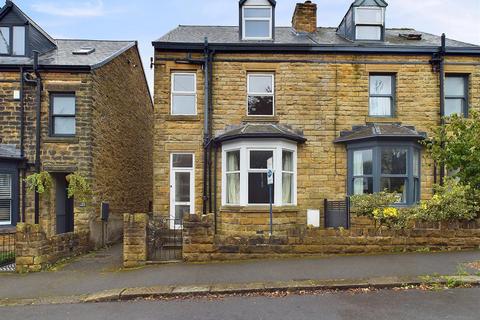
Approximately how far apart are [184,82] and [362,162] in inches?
263

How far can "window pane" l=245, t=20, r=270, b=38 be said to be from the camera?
49.4 ft

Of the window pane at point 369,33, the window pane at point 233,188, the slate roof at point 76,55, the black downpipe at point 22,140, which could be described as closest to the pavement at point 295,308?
the window pane at point 233,188

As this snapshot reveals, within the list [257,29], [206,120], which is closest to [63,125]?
[206,120]

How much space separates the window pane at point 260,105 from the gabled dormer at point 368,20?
4069mm

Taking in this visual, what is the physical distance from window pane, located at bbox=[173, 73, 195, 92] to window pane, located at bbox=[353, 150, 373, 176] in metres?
6.07

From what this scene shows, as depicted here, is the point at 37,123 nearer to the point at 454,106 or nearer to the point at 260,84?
the point at 260,84

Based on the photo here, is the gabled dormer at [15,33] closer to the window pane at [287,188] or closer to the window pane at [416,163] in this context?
the window pane at [287,188]

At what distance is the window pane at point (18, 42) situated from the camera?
14.7m

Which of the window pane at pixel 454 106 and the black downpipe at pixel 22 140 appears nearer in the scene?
the black downpipe at pixel 22 140

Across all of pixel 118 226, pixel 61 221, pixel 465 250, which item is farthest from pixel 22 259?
pixel 465 250

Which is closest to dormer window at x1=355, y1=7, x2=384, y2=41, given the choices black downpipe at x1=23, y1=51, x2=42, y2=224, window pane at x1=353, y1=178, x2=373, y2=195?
window pane at x1=353, y1=178, x2=373, y2=195

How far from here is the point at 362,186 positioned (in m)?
13.9

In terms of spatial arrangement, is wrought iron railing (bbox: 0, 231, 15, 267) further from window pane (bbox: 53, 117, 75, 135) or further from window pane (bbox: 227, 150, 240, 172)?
window pane (bbox: 227, 150, 240, 172)

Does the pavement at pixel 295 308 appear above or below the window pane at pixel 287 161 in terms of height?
below
